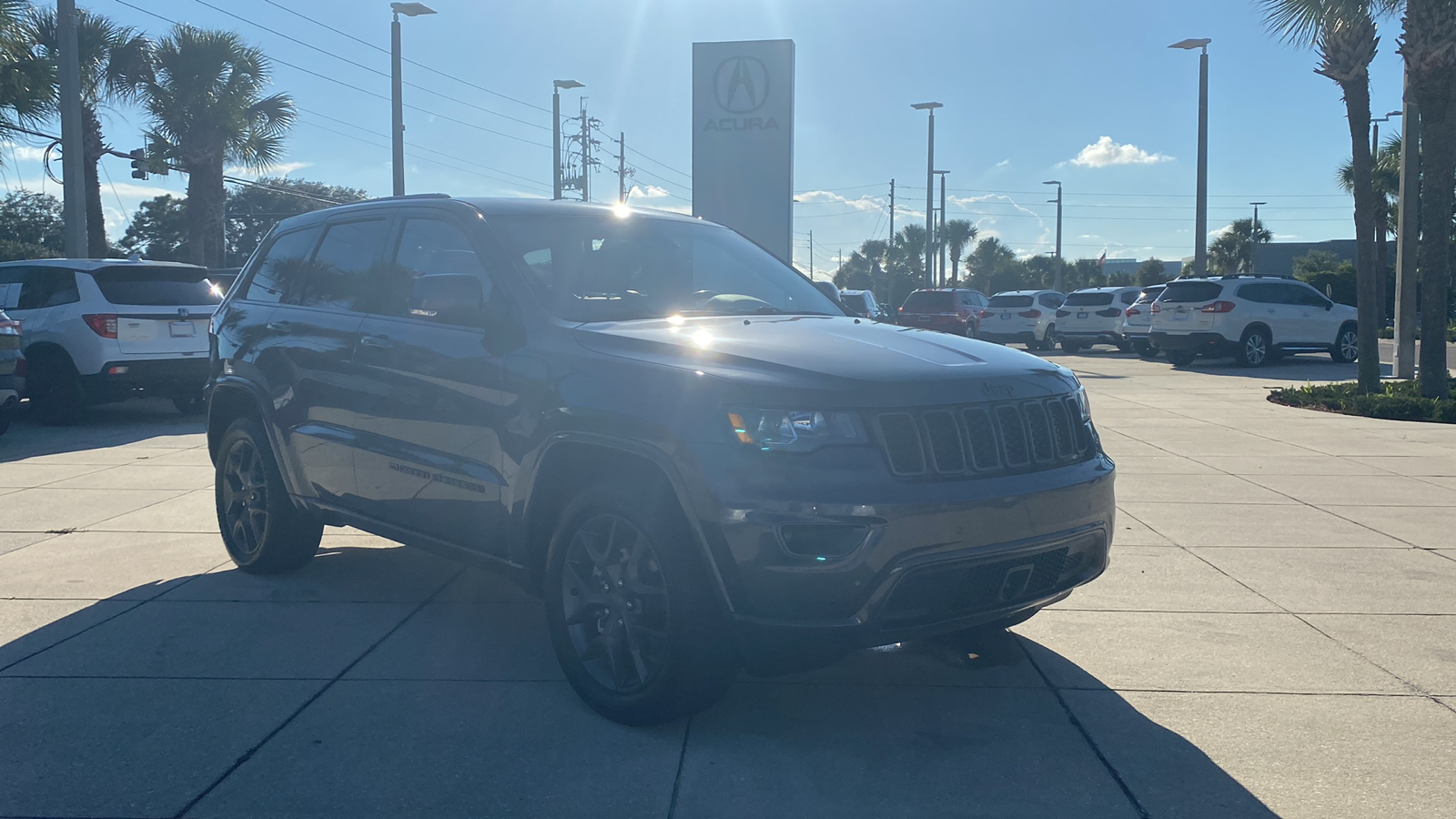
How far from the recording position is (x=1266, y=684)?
14.0 ft

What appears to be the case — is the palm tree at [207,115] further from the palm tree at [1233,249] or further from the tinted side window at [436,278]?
the palm tree at [1233,249]

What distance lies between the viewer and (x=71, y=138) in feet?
54.9

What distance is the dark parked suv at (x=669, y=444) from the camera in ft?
11.0

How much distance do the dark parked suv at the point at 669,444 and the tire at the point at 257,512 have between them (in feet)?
Result: 0.84

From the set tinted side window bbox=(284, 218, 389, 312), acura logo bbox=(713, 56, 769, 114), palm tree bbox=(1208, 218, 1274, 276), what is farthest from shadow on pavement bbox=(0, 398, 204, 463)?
palm tree bbox=(1208, 218, 1274, 276)

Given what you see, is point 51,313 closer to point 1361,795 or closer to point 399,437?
point 399,437

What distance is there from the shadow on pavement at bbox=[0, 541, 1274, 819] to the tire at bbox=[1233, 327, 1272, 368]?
19022mm

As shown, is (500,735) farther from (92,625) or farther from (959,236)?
(959,236)

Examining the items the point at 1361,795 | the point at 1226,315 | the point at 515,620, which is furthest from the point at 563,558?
the point at 1226,315

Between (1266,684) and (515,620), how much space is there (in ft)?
10.0

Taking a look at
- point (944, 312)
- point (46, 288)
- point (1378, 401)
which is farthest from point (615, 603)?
point (944, 312)

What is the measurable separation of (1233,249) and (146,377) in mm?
70968

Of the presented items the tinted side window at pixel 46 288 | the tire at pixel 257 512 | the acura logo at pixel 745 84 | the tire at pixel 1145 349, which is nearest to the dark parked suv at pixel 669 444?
the tire at pixel 257 512

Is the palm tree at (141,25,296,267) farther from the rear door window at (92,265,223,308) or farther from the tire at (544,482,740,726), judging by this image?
the tire at (544,482,740,726)
